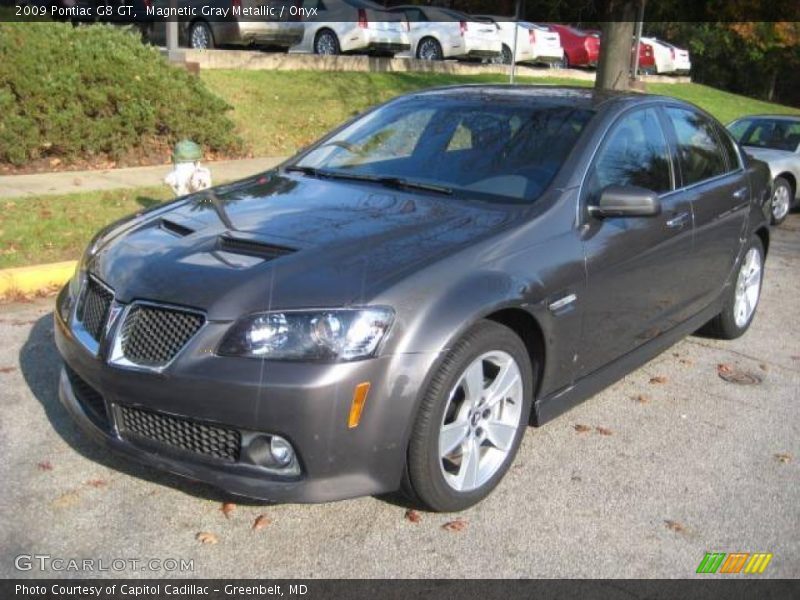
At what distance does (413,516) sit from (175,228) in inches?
62.6

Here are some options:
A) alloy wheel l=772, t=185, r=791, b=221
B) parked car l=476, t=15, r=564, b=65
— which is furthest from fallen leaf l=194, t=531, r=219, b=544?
parked car l=476, t=15, r=564, b=65

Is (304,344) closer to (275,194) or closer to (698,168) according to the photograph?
(275,194)

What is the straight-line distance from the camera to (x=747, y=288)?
6066mm

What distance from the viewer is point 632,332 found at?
445 cm

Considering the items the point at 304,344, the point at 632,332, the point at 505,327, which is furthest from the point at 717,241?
the point at 304,344

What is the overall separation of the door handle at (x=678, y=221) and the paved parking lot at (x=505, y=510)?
3.29 ft

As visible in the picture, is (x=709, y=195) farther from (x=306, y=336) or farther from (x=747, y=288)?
(x=306, y=336)

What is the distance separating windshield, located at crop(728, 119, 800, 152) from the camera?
12.0m

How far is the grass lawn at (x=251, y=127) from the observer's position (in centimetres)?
700

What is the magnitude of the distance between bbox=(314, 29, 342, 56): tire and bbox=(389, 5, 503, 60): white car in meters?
2.63

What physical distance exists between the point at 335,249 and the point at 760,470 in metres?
2.33

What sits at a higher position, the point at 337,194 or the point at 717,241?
the point at 337,194

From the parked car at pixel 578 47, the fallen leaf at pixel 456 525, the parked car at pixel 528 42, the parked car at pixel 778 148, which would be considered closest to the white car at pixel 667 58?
the parked car at pixel 578 47

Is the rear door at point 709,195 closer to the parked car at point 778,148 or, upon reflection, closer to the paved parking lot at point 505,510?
the paved parking lot at point 505,510
